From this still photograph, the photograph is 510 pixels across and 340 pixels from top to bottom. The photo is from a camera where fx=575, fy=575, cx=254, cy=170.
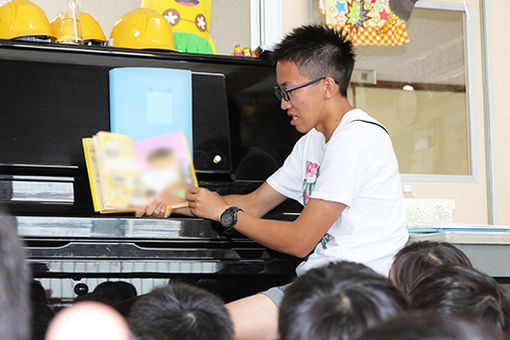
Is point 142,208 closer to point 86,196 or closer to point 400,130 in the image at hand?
point 86,196

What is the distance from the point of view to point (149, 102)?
6.38ft

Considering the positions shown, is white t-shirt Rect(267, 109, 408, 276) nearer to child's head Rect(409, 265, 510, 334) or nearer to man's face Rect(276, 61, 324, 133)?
man's face Rect(276, 61, 324, 133)

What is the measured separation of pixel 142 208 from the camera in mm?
1794

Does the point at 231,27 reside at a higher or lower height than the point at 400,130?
higher

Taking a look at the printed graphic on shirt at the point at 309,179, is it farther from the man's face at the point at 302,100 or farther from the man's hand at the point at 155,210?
the man's hand at the point at 155,210

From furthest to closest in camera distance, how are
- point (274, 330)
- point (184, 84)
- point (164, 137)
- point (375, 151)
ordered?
point (184, 84)
point (164, 137)
point (375, 151)
point (274, 330)

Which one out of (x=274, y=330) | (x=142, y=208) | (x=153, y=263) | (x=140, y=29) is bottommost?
(x=274, y=330)

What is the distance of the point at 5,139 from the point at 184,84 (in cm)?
61

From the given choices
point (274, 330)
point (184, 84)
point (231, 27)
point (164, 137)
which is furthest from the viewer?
point (231, 27)

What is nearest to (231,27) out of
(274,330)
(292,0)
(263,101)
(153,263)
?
(292,0)

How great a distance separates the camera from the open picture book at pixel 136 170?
1.75m

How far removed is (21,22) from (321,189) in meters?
1.17

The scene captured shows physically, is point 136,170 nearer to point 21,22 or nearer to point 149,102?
point 149,102

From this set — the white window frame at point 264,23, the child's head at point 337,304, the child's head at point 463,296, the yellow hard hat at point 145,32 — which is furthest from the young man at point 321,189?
the white window frame at point 264,23
